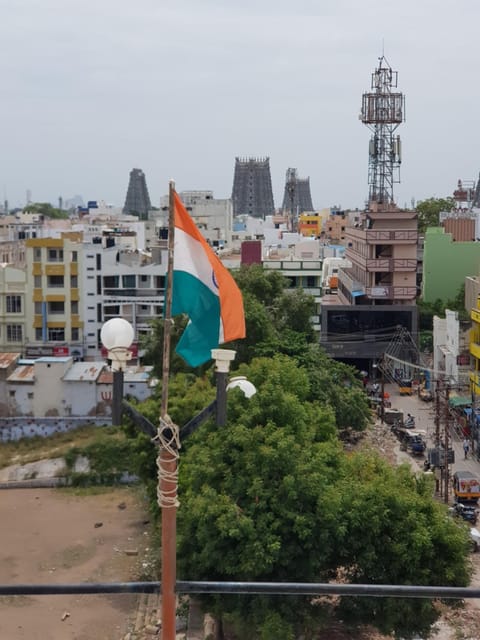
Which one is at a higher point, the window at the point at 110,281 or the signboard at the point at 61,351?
the window at the point at 110,281

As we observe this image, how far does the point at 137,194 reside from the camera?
104562mm

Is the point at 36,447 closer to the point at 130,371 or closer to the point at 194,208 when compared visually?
the point at 130,371

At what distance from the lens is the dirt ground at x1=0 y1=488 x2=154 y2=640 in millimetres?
13766

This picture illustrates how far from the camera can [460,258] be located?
129 ft

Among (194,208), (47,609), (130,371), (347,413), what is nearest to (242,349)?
(347,413)

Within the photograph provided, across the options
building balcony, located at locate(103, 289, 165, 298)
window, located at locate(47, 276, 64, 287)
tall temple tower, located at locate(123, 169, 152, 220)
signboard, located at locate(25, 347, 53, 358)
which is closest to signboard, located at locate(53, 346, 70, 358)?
signboard, located at locate(25, 347, 53, 358)

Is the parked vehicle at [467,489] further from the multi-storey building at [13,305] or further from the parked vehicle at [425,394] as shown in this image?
the multi-storey building at [13,305]

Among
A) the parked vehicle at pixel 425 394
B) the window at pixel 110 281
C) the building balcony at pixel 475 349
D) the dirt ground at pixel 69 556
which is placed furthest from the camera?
the window at pixel 110 281

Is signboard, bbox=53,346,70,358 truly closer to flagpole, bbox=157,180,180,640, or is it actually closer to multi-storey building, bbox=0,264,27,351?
multi-storey building, bbox=0,264,27,351

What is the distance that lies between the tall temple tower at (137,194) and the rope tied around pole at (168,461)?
329 feet

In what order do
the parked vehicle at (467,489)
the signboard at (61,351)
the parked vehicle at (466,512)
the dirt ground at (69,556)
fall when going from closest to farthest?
the dirt ground at (69,556) → the parked vehicle at (466,512) → the parked vehicle at (467,489) → the signboard at (61,351)

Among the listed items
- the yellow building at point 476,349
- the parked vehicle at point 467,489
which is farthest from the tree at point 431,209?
the parked vehicle at point 467,489

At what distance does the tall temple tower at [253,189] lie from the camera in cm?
10538

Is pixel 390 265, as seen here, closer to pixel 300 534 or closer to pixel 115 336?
pixel 300 534
